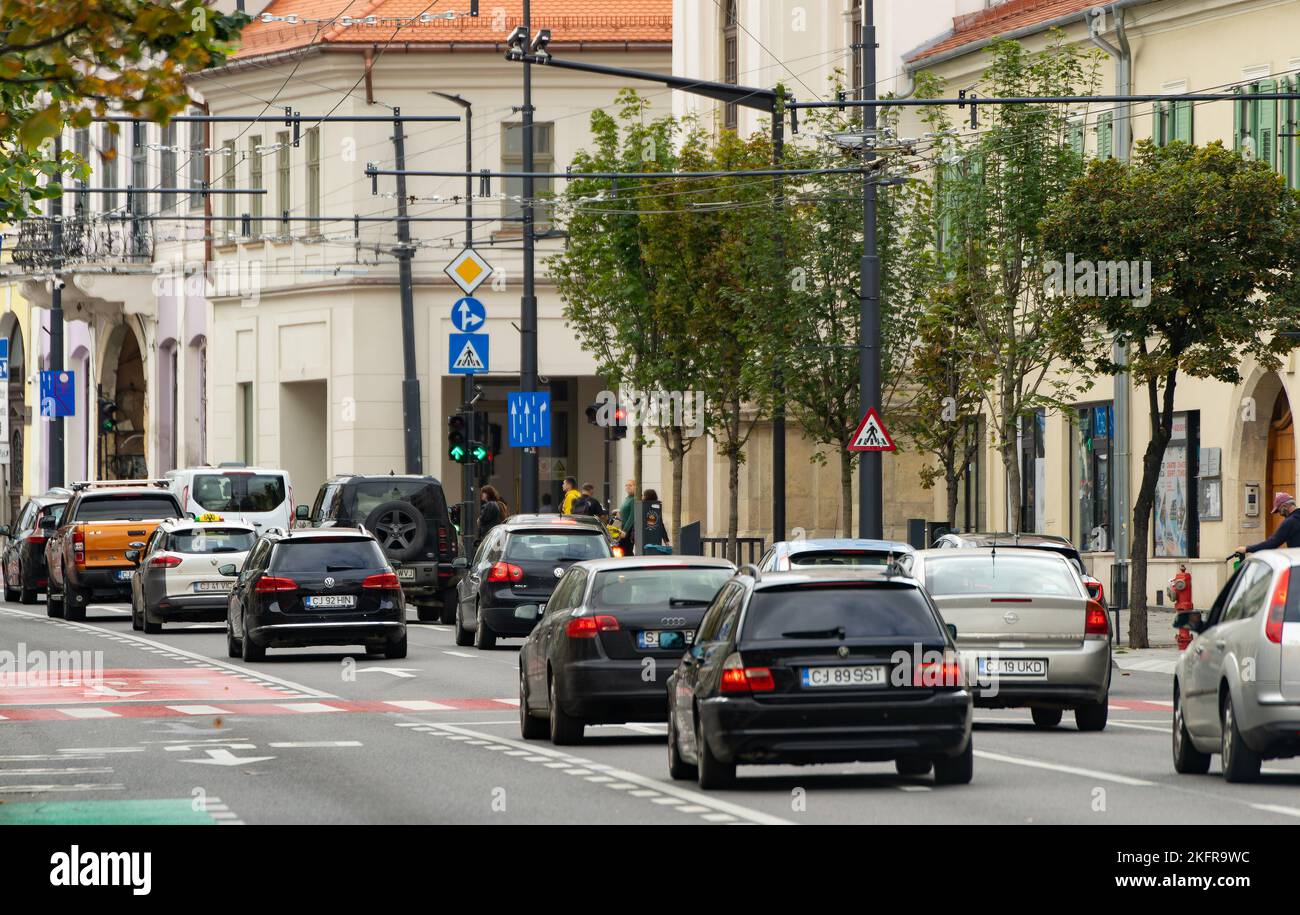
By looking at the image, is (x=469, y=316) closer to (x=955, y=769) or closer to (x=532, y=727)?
(x=532, y=727)

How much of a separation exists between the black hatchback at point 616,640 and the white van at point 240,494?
25.6 m

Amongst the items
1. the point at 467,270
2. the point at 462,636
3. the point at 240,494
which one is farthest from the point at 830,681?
the point at 240,494

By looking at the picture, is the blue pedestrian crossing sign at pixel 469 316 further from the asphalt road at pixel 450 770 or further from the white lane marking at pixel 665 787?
the white lane marking at pixel 665 787

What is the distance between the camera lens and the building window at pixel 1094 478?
4309 centimetres

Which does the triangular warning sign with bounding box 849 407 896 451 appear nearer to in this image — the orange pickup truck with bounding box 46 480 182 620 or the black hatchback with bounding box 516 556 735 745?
the orange pickup truck with bounding box 46 480 182 620

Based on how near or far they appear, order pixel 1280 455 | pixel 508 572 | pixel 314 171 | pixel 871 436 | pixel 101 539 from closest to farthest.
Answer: pixel 508 572 → pixel 871 436 → pixel 1280 455 → pixel 101 539 → pixel 314 171

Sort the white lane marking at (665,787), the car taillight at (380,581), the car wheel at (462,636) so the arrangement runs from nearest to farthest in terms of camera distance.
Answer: the white lane marking at (665,787) → the car taillight at (380,581) → the car wheel at (462,636)

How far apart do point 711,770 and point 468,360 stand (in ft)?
94.2

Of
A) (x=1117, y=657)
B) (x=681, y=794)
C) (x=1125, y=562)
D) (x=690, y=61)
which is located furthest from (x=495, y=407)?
(x=681, y=794)

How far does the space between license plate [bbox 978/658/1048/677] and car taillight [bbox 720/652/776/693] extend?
19.5 ft

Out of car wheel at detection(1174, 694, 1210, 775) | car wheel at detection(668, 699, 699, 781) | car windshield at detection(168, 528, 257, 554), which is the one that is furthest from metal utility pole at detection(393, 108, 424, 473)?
car wheel at detection(1174, 694, 1210, 775)

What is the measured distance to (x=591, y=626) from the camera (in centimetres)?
1978

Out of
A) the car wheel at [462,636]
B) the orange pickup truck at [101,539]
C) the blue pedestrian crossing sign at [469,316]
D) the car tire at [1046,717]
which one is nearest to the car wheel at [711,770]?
the car tire at [1046,717]

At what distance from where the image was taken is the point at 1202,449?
131 feet
